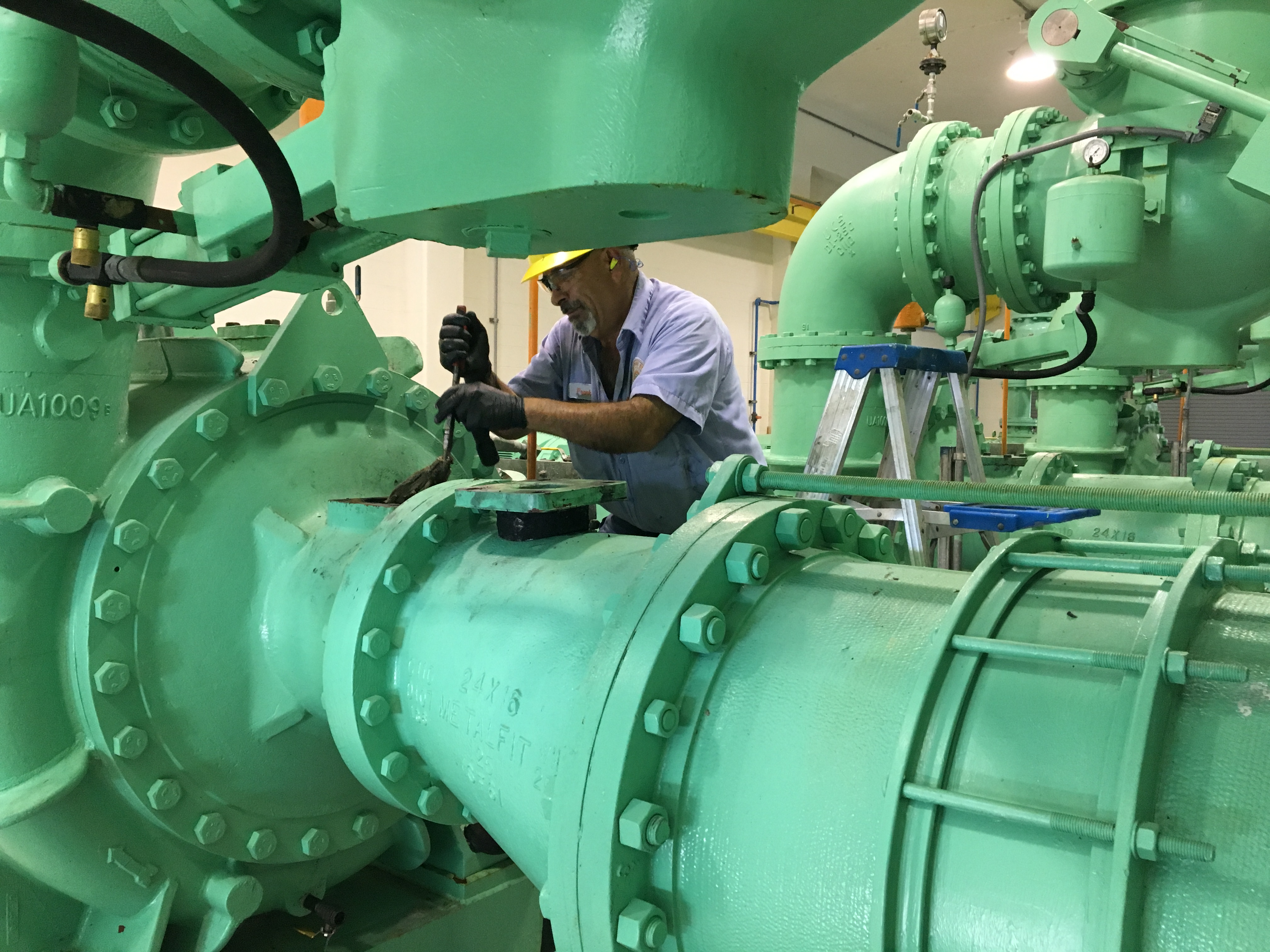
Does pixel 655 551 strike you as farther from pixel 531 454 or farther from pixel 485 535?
pixel 531 454

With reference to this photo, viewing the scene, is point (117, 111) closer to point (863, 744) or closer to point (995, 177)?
point (863, 744)

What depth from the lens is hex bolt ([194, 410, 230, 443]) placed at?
140 centimetres

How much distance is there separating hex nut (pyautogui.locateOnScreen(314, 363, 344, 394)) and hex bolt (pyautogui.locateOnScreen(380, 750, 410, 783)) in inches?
25.6

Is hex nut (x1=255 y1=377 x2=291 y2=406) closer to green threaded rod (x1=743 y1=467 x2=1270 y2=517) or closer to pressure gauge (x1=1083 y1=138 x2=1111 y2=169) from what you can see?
green threaded rod (x1=743 y1=467 x2=1270 y2=517)

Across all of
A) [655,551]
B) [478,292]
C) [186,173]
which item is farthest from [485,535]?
[478,292]

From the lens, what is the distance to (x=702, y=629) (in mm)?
826

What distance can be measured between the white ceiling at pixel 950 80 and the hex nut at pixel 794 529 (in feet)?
17.0

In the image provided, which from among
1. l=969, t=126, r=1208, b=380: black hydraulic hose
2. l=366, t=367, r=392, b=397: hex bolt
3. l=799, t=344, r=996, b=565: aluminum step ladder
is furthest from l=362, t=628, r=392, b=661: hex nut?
l=969, t=126, r=1208, b=380: black hydraulic hose

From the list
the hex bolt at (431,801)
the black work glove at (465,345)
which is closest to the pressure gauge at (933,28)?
the black work glove at (465,345)

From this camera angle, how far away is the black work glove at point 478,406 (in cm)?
154

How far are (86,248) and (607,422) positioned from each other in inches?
36.3

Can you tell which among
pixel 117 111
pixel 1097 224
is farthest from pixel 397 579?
pixel 1097 224

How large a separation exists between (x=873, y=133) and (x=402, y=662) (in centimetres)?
864

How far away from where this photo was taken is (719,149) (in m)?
0.72
